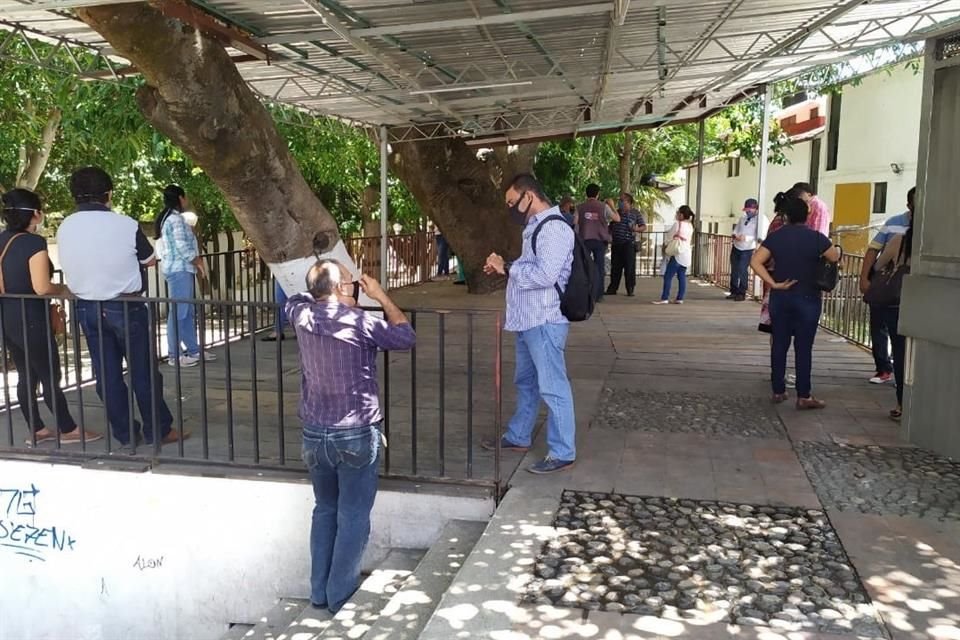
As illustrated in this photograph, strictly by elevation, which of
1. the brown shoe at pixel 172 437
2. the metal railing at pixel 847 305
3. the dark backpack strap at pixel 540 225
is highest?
the dark backpack strap at pixel 540 225

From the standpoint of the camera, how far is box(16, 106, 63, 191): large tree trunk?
1412cm

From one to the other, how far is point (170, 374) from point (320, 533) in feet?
13.5

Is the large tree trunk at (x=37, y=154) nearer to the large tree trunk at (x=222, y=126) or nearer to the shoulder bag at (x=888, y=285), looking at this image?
the large tree trunk at (x=222, y=126)

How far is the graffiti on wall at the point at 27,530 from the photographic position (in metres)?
4.99

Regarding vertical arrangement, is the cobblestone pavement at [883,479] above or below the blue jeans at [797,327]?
below

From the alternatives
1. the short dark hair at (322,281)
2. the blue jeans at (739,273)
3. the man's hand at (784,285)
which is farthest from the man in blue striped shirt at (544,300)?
the blue jeans at (739,273)

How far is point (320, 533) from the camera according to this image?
407 cm

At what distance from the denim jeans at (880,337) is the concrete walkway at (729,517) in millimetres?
241

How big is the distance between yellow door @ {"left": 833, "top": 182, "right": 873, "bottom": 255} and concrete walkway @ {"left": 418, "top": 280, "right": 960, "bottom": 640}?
16.1 meters

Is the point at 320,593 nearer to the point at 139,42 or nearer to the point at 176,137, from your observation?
the point at 176,137

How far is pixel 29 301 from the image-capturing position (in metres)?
5.30

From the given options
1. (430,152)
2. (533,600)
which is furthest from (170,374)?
(430,152)

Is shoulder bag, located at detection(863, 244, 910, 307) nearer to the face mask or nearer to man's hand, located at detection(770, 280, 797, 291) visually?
man's hand, located at detection(770, 280, 797, 291)

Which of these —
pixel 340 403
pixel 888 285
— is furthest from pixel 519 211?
pixel 888 285
